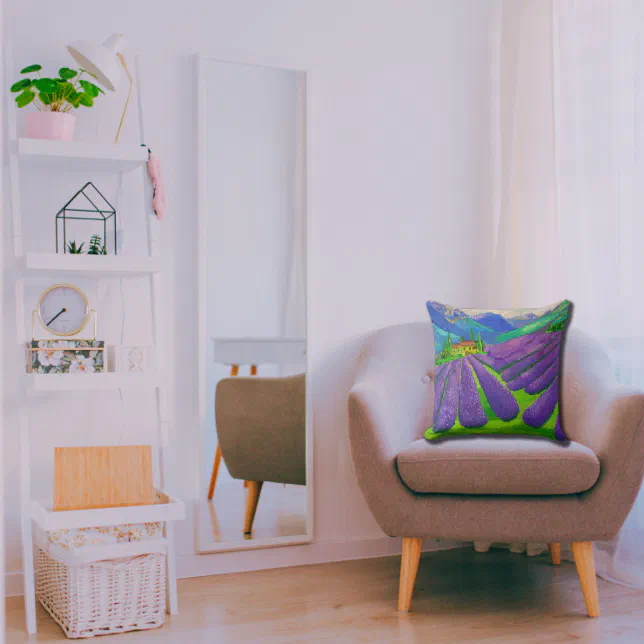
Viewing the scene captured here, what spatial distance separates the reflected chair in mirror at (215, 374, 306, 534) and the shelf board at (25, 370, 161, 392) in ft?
1.23

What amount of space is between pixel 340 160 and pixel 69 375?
120 centimetres

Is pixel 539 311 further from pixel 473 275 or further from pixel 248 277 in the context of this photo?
pixel 248 277

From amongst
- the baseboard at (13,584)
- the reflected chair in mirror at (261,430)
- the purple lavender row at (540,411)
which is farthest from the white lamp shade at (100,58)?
the purple lavender row at (540,411)

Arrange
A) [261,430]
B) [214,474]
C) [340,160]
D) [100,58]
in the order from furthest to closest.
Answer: [340,160] → [261,430] → [214,474] → [100,58]

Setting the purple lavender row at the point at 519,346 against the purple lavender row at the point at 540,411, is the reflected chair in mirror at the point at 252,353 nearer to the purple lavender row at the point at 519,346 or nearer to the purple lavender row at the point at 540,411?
the purple lavender row at the point at 519,346

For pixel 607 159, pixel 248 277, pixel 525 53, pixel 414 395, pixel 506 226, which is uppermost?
pixel 525 53

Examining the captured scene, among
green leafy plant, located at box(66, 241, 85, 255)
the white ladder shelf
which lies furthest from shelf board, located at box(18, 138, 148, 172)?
green leafy plant, located at box(66, 241, 85, 255)

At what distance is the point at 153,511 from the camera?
6.30ft

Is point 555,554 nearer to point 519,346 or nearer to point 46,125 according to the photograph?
point 519,346

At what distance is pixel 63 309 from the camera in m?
2.12

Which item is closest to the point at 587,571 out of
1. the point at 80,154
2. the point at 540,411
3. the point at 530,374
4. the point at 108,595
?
the point at 540,411

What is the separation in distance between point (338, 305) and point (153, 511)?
100 cm

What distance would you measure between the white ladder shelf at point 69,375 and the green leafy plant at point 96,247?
0.06 metres

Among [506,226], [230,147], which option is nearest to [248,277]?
[230,147]
